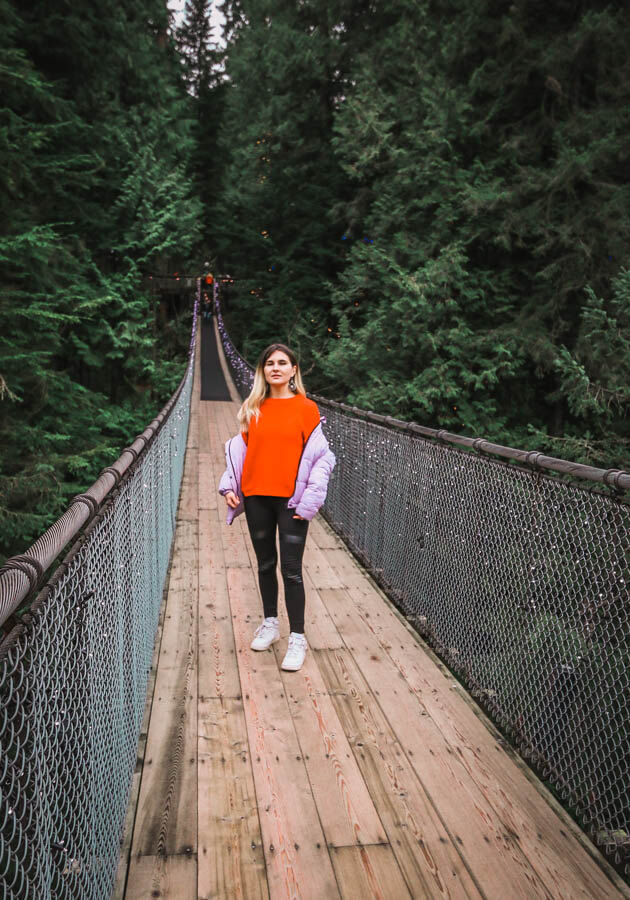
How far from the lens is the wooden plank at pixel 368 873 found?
1778 millimetres

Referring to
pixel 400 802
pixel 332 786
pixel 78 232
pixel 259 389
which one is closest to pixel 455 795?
pixel 400 802

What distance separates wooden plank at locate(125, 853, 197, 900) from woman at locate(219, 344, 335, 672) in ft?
4.03

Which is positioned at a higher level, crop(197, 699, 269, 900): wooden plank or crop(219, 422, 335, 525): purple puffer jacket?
crop(219, 422, 335, 525): purple puffer jacket

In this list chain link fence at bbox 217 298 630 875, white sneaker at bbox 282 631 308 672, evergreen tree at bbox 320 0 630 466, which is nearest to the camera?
chain link fence at bbox 217 298 630 875

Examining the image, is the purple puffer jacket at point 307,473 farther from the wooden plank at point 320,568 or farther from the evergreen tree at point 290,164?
the evergreen tree at point 290,164

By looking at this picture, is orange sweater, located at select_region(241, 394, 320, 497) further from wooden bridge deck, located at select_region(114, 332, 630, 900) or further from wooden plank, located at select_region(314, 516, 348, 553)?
wooden plank, located at select_region(314, 516, 348, 553)

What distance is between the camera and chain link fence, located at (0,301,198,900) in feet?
3.57

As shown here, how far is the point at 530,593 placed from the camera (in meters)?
2.76

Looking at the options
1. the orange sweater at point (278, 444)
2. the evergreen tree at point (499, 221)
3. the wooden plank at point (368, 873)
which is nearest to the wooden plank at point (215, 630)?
the orange sweater at point (278, 444)

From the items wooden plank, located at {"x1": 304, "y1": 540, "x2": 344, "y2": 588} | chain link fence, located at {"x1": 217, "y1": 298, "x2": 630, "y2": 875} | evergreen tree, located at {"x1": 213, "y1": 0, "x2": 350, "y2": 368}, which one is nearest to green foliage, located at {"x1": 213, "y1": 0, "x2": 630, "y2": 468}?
evergreen tree, located at {"x1": 213, "y1": 0, "x2": 350, "y2": 368}

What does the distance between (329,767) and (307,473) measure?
4.20 ft

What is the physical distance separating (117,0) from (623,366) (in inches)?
526

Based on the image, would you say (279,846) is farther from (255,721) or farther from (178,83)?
(178,83)

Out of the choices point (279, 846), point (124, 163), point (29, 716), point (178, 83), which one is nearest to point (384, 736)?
point (279, 846)
